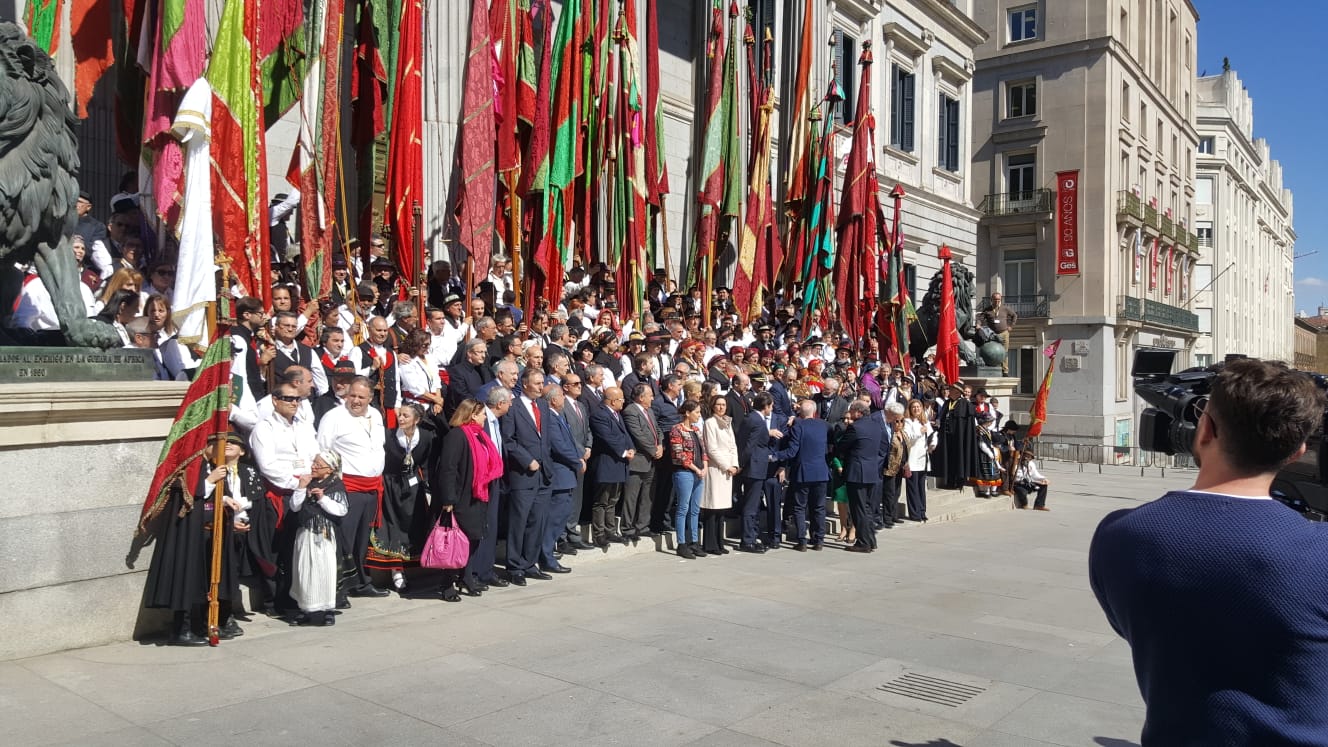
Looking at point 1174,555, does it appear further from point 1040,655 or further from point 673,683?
point 1040,655

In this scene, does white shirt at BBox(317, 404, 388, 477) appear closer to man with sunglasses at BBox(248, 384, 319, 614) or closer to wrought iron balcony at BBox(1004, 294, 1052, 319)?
man with sunglasses at BBox(248, 384, 319, 614)

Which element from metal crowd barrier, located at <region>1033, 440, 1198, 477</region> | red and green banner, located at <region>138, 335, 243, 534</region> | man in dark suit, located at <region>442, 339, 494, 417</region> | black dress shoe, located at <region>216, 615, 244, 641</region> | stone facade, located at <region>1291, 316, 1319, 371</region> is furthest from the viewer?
stone facade, located at <region>1291, 316, 1319, 371</region>

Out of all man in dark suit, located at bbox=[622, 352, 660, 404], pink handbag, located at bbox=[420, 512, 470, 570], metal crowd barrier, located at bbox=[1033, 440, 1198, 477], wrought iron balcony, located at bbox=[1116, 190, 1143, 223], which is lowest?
metal crowd barrier, located at bbox=[1033, 440, 1198, 477]

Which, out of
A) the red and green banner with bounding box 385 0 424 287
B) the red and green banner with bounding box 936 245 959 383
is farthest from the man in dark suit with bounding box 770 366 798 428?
the red and green banner with bounding box 936 245 959 383

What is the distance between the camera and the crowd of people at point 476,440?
23.2 ft

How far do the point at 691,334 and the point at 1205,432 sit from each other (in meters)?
11.6

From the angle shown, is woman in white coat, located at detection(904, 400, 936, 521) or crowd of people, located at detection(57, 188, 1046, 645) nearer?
crowd of people, located at detection(57, 188, 1046, 645)

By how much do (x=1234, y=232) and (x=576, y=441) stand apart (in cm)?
6934

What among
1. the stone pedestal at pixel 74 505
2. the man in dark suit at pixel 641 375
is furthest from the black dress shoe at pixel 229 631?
the man in dark suit at pixel 641 375

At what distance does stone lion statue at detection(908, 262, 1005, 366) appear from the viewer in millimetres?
20094

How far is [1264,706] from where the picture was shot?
86.0 inches

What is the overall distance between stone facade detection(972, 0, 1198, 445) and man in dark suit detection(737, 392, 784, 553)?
32.9m

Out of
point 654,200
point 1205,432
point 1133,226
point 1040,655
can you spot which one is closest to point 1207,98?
point 1133,226

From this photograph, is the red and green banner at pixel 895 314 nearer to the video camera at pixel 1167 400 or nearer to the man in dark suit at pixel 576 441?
the man in dark suit at pixel 576 441
